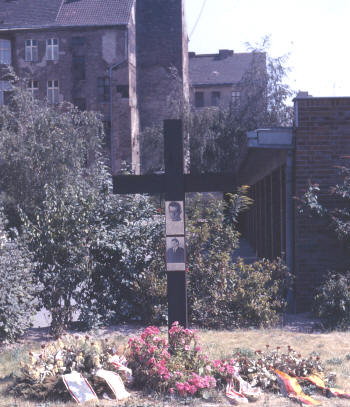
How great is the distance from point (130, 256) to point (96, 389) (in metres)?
3.22

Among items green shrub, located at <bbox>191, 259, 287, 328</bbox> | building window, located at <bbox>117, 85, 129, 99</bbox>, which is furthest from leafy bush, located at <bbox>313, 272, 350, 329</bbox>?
building window, located at <bbox>117, 85, 129, 99</bbox>

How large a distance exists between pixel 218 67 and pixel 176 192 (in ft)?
191

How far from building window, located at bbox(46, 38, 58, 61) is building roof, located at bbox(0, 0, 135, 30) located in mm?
1119

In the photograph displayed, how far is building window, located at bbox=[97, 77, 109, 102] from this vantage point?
42.1m

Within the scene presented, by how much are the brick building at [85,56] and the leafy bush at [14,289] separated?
33.7 meters

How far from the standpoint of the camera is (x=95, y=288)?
8.30 m

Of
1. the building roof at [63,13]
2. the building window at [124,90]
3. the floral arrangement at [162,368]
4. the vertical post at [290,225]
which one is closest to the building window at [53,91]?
the building roof at [63,13]

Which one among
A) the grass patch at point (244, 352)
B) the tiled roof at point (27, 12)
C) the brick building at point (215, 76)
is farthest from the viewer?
the brick building at point (215, 76)

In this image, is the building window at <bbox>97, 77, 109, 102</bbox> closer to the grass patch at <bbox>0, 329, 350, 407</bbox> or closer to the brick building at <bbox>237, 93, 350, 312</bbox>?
the brick building at <bbox>237, 93, 350, 312</bbox>

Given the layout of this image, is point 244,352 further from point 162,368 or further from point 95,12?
point 95,12

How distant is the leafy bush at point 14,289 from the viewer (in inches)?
275

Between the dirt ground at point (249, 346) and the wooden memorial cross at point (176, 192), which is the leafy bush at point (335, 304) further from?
the wooden memorial cross at point (176, 192)

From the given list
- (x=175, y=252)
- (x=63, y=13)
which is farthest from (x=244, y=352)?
(x=63, y=13)

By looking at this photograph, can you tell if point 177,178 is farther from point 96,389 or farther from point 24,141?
point 24,141
